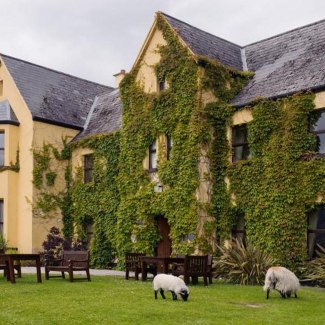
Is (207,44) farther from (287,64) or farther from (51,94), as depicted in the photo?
(51,94)

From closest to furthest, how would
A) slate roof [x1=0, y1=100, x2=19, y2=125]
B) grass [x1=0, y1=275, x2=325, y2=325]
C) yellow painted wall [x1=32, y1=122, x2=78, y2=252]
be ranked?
1. grass [x1=0, y1=275, x2=325, y2=325]
2. yellow painted wall [x1=32, y1=122, x2=78, y2=252]
3. slate roof [x1=0, y1=100, x2=19, y2=125]

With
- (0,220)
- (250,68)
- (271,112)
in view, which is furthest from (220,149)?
(0,220)

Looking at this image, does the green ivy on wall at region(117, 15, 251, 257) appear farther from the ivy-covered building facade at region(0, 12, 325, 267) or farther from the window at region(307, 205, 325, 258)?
the window at region(307, 205, 325, 258)

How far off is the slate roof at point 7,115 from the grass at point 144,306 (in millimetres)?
13884

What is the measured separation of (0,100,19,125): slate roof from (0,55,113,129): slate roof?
1.13 metres

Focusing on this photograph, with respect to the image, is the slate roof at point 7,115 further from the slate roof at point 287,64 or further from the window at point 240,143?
the window at point 240,143

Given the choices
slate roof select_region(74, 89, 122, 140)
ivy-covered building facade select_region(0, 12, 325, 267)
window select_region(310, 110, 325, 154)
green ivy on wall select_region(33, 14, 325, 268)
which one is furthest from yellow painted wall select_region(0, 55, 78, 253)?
window select_region(310, 110, 325, 154)

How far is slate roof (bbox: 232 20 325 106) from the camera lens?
67.6 feet

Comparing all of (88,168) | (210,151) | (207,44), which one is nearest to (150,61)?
(207,44)

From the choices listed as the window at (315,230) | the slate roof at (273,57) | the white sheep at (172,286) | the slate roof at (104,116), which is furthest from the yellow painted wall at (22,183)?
the white sheep at (172,286)

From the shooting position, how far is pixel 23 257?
17922 millimetres

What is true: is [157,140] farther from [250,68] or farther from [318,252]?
[318,252]

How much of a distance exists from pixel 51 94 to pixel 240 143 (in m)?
13.3

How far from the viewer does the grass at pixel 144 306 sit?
420 inches
